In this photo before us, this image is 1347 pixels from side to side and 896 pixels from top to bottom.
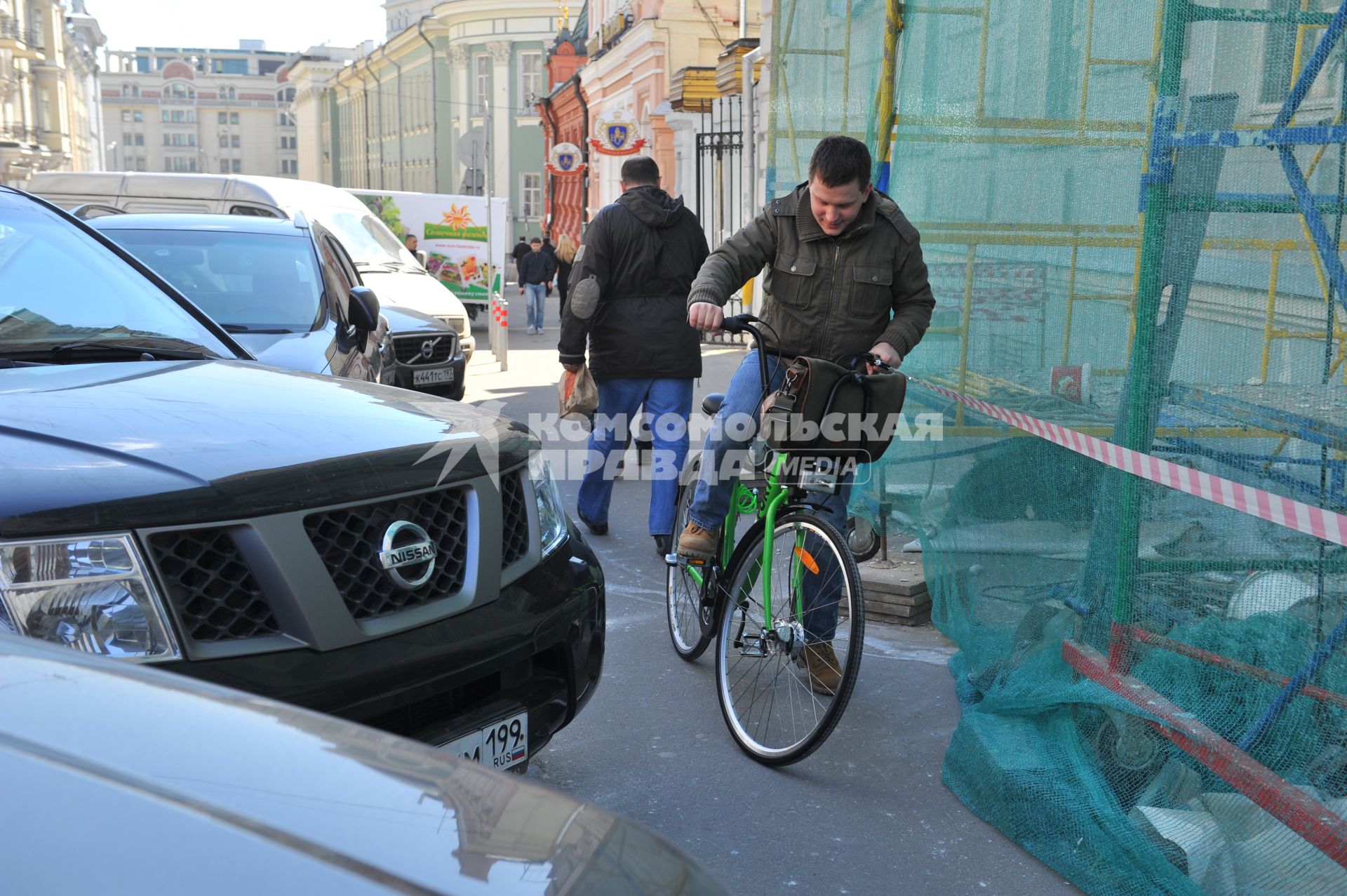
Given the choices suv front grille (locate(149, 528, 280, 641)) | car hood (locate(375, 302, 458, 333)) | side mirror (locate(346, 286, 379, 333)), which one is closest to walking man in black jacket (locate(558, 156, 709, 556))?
side mirror (locate(346, 286, 379, 333))

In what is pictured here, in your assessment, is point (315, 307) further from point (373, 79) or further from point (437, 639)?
point (373, 79)

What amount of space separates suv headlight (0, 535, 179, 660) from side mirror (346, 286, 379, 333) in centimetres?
408

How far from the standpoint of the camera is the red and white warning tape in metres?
2.70

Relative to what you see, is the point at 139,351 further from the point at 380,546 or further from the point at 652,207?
the point at 652,207

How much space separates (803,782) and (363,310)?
354cm

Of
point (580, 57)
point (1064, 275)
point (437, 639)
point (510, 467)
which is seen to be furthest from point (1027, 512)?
point (580, 57)

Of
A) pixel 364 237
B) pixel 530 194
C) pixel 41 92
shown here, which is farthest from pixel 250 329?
pixel 41 92

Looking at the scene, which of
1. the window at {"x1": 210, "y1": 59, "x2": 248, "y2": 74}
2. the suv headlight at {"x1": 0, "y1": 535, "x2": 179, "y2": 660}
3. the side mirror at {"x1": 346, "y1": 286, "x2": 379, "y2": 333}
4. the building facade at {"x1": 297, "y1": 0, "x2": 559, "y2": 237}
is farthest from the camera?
the window at {"x1": 210, "y1": 59, "x2": 248, "y2": 74}

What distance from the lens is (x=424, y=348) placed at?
1040 centimetres

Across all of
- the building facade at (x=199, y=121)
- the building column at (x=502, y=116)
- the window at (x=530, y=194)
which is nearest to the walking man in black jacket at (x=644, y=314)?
the building column at (x=502, y=116)

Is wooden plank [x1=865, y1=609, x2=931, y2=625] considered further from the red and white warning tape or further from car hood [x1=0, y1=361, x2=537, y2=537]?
car hood [x1=0, y1=361, x2=537, y2=537]

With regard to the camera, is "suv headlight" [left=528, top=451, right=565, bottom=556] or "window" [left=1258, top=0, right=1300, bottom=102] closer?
"window" [left=1258, top=0, right=1300, bottom=102]

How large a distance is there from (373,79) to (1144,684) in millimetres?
77210

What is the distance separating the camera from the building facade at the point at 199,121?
140 metres
